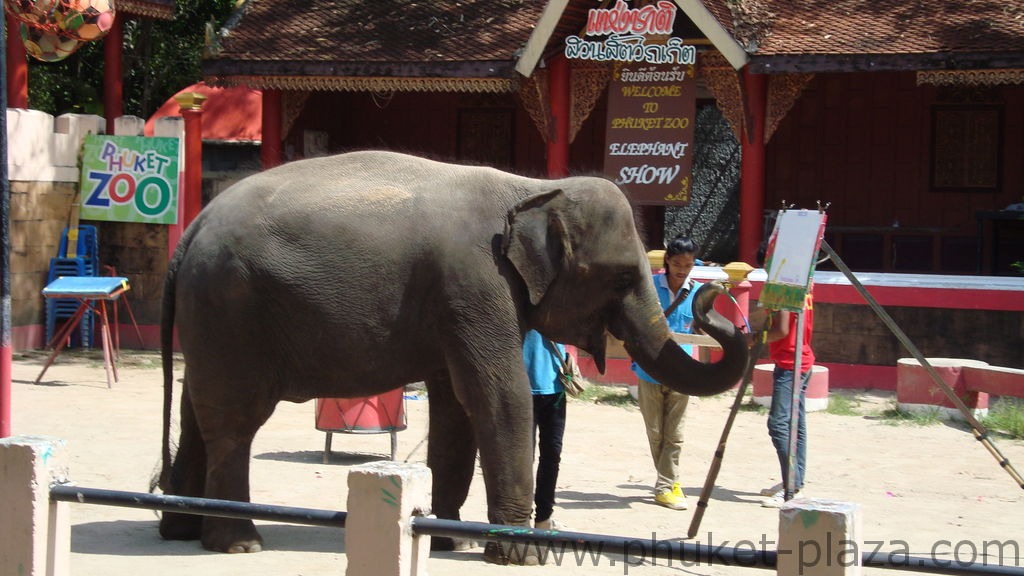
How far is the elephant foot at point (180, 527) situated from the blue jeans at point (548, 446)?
71.0 inches

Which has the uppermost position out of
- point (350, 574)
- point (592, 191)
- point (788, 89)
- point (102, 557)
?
point (788, 89)

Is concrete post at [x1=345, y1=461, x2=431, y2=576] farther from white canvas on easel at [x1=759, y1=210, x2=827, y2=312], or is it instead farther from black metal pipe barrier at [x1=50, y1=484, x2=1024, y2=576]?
white canvas on easel at [x1=759, y1=210, x2=827, y2=312]

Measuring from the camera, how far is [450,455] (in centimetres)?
678

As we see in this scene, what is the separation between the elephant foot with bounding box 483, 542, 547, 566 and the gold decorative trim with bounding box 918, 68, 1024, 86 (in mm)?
9244

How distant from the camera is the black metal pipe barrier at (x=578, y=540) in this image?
3.38 meters

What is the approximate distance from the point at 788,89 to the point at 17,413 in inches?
353

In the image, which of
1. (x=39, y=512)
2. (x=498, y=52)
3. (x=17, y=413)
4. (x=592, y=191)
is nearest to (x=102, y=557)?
(x=39, y=512)

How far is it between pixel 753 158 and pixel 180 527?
9582 mm

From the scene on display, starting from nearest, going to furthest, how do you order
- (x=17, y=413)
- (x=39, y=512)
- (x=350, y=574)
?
(x=350, y=574), (x=39, y=512), (x=17, y=413)

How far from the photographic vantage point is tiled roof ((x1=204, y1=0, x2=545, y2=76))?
1537 cm

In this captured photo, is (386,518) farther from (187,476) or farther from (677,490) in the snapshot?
(677,490)

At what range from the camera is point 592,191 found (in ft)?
21.3

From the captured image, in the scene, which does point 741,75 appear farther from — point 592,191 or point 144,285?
point 592,191

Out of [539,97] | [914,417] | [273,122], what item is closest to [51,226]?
[273,122]
